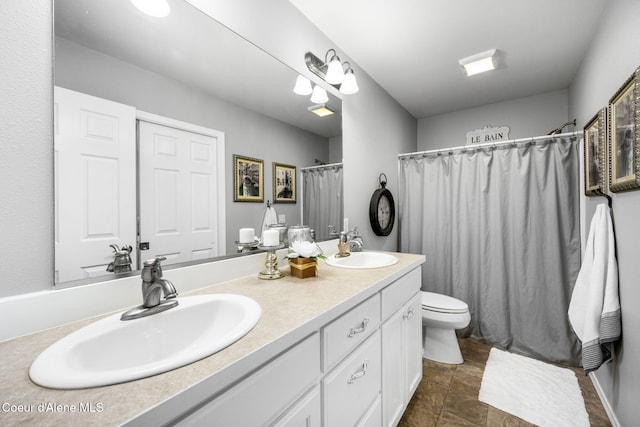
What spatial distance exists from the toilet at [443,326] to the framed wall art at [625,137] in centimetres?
117

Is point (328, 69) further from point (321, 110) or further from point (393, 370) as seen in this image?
point (393, 370)

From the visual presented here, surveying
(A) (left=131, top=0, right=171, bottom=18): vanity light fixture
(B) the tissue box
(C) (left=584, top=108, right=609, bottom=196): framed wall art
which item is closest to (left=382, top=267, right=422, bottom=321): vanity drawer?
(B) the tissue box

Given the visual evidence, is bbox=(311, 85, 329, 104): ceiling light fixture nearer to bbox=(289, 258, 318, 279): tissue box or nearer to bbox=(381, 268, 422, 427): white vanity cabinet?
bbox=(289, 258, 318, 279): tissue box


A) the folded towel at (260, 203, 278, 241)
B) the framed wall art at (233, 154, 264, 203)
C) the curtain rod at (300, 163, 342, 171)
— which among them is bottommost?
the folded towel at (260, 203, 278, 241)

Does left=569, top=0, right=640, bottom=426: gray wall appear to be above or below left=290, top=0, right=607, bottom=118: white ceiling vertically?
below

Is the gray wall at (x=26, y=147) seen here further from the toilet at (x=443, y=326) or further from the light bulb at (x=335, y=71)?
the toilet at (x=443, y=326)

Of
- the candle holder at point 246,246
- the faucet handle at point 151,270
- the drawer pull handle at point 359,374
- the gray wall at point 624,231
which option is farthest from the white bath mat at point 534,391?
the faucet handle at point 151,270

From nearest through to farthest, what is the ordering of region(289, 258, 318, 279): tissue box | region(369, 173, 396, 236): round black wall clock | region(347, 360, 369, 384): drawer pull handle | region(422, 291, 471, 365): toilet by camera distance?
region(347, 360, 369, 384): drawer pull handle, region(289, 258, 318, 279): tissue box, region(422, 291, 471, 365): toilet, region(369, 173, 396, 236): round black wall clock

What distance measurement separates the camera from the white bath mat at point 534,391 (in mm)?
1463

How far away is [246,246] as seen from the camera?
1219 mm

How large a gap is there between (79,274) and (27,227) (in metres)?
0.18

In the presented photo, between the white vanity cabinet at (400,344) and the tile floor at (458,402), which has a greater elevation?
the white vanity cabinet at (400,344)

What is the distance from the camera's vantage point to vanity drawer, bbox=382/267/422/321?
3.99 ft

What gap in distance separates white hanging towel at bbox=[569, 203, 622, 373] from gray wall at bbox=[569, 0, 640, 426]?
0.03m
